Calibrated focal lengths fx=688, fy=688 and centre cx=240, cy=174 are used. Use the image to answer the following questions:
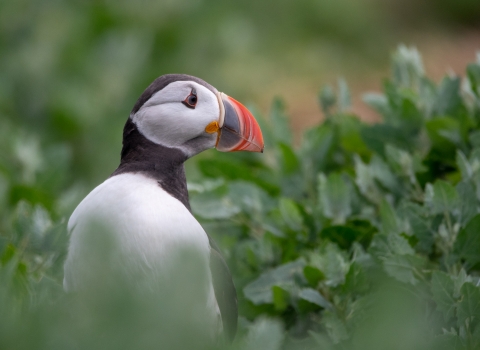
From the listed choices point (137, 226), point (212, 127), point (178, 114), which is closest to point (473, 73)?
point (212, 127)

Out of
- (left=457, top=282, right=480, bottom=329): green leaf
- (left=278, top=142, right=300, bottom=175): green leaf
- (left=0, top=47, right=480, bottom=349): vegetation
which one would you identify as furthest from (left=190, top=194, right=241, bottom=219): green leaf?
(left=457, top=282, right=480, bottom=329): green leaf

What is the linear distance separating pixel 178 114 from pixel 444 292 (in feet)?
3.73

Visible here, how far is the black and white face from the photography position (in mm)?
2490

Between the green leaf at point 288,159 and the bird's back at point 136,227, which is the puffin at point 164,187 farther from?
the green leaf at point 288,159

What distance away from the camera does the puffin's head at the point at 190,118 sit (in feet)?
8.18

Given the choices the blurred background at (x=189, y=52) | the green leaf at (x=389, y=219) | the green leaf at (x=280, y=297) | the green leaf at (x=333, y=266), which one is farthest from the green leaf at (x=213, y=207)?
the blurred background at (x=189, y=52)

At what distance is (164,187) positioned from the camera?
2.45 metres

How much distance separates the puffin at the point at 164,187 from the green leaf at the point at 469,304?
2.70ft

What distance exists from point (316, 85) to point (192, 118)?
605cm

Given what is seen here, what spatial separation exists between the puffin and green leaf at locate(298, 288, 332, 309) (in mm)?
279

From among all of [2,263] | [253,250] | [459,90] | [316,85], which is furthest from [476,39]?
[2,263]

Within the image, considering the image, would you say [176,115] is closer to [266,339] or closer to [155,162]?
[155,162]

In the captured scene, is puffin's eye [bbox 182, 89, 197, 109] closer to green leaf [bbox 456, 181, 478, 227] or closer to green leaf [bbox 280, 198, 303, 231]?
green leaf [bbox 280, 198, 303, 231]

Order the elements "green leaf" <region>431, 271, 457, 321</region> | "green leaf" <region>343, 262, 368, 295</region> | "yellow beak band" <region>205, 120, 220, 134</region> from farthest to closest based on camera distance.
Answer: "green leaf" <region>343, 262, 368, 295</region> < "yellow beak band" <region>205, 120, 220, 134</region> < "green leaf" <region>431, 271, 457, 321</region>
